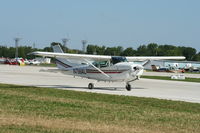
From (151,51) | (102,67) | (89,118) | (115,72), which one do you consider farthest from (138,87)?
(151,51)

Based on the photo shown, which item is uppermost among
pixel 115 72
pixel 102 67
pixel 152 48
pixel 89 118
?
pixel 152 48

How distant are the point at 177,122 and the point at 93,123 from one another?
2417 mm

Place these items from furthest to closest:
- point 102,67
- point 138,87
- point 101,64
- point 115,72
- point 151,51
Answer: point 151,51 < point 138,87 < point 101,64 < point 102,67 < point 115,72

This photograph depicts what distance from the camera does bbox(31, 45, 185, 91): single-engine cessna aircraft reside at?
80.5 ft

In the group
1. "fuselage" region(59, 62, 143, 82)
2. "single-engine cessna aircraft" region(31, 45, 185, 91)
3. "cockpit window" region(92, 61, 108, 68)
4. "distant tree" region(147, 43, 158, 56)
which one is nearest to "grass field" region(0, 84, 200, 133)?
"fuselage" region(59, 62, 143, 82)

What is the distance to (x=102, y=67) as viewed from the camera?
86.1ft

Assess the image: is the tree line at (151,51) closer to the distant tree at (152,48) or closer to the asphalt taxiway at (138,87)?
the distant tree at (152,48)

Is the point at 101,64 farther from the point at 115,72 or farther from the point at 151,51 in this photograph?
the point at 151,51

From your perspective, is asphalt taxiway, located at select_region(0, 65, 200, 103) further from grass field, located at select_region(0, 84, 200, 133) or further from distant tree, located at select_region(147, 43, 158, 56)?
distant tree, located at select_region(147, 43, 158, 56)

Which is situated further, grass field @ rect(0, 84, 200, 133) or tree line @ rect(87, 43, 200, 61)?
tree line @ rect(87, 43, 200, 61)

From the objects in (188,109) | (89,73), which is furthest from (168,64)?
(188,109)

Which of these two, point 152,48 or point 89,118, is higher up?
point 152,48

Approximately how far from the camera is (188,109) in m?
15.6

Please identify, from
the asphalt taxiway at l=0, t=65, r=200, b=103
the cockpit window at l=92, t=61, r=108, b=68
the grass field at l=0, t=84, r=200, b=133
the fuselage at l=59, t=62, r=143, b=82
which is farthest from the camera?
the cockpit window at l=92, t=61, r=108, b=68
